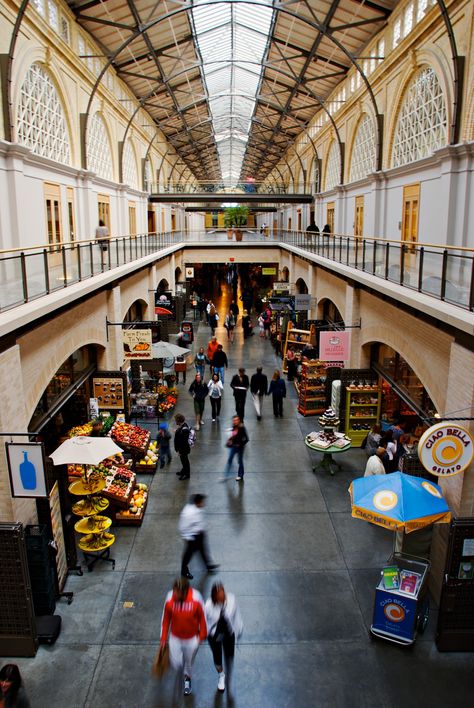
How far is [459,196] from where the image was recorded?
1302 centimetres

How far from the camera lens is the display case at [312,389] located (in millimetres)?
17047

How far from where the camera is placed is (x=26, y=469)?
711cm

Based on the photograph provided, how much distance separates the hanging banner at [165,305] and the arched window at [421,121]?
1179 centimetres

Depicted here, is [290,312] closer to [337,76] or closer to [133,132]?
[337,76]

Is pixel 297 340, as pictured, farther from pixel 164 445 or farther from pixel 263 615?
pixel 263 615

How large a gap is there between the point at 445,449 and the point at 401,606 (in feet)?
7.52

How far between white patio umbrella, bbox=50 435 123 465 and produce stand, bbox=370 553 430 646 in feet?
15.3

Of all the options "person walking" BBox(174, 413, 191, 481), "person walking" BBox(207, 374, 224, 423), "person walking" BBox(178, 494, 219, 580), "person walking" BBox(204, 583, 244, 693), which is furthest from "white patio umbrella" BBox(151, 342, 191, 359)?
"person walking" BBox(204, 583, 244, 693)

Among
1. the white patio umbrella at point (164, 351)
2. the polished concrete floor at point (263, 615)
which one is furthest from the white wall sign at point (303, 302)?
the polished concrete floor at point (263, 615)

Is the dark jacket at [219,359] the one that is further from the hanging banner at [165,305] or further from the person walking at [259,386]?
the hanging banner at [165,305]

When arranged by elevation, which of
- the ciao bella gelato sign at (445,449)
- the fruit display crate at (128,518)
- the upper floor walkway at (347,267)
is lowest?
the fruit display crate at (128,518)

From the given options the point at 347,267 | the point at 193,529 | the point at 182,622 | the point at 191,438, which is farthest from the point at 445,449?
the point at 347,267

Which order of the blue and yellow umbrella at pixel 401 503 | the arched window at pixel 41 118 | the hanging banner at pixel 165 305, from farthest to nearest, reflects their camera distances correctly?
the hanging banner at pixel 165 305
the arched window at pixel 41 118
the blue and yellow umbrella at pixel 401 503

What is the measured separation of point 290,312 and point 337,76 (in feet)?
34.7
